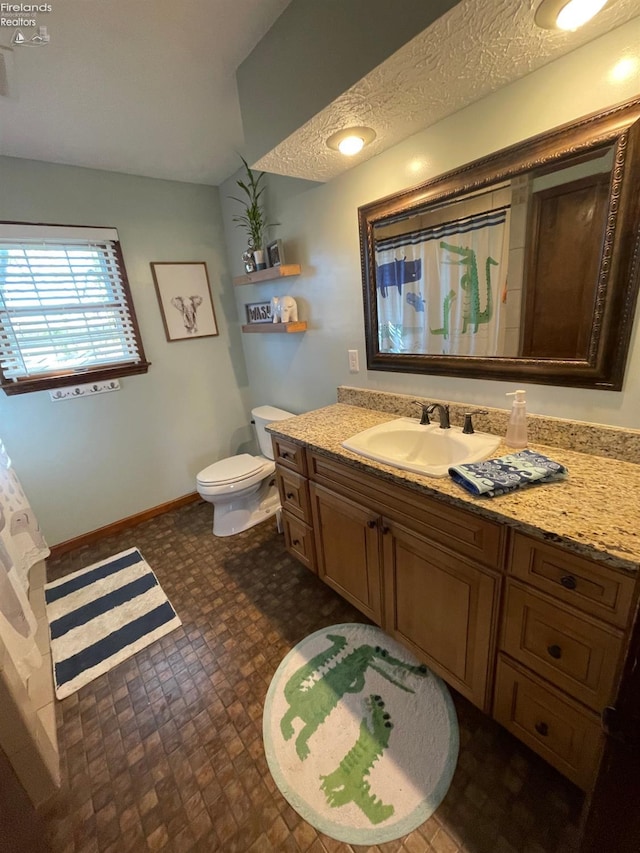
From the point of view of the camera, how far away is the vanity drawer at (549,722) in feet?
2.95

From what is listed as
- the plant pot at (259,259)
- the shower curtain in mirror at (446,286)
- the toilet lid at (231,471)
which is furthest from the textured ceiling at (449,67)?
the toilet lid at (231,471)

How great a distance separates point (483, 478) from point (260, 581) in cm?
150

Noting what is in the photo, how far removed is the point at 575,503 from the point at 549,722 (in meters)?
0.64

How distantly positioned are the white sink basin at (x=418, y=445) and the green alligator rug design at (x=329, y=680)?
0.87m

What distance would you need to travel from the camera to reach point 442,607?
1174 mm

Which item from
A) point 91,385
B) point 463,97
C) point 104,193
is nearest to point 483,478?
point 463,97

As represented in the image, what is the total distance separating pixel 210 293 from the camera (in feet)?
8.98

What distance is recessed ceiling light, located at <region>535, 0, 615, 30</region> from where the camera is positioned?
80 centimetres

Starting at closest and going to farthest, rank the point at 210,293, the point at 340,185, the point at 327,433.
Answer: the point at 327,433
the point at 340,185
the point at 210,293

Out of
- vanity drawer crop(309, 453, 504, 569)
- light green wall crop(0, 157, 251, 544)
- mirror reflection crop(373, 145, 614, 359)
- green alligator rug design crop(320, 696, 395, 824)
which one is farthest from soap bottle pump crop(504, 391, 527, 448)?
light green wall crop(0, 157, 251, 544)

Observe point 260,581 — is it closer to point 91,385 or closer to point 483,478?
point 483,478

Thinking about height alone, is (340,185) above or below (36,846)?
above

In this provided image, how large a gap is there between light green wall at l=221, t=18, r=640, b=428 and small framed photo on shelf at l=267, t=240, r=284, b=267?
0.27ft

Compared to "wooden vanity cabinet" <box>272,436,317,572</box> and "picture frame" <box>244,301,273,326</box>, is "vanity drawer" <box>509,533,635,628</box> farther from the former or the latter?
"picture frame" <box>244,301,273,326</box>
